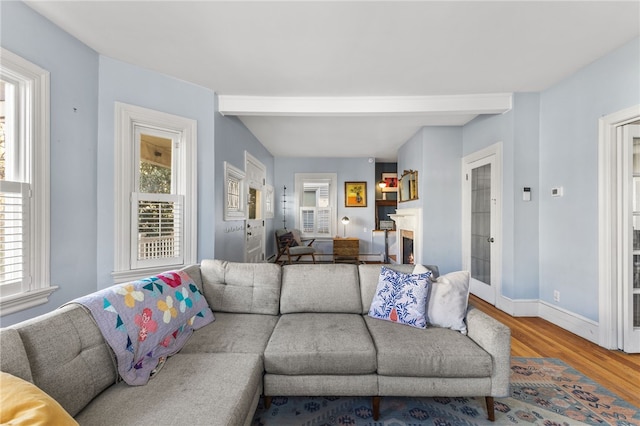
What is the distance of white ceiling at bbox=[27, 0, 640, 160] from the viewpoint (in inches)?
72.2

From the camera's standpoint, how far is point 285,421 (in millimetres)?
1568

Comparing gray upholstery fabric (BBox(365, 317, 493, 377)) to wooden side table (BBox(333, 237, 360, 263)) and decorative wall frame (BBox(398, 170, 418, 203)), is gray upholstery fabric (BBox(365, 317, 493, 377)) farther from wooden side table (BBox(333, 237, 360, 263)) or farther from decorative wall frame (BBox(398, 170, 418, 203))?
wooden side table (BBox(333, 237, 360, 263))

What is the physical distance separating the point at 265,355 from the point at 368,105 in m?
2.81

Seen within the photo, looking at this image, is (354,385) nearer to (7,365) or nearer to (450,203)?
(7,365)

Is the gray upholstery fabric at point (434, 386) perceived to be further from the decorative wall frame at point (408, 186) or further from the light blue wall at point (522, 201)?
the decorative wall frame at point (408, 186)

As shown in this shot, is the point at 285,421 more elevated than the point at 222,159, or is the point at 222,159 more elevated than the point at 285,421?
the point at 222,159

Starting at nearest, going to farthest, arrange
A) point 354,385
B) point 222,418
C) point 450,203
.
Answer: point 222,418 → point 354,385 → point 450,203

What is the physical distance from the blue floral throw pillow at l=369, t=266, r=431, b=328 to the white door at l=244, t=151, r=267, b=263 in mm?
2635

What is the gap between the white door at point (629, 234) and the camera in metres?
2.30

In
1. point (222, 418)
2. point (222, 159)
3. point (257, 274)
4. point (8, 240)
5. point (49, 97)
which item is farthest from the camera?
point (222, 159)

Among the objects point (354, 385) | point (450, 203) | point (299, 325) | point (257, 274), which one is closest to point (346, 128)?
point (450, 203)

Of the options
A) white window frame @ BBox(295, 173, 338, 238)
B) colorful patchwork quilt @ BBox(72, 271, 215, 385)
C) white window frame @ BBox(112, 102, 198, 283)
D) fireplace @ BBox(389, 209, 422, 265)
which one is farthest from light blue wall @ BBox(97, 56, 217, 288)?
white window frame @ BBox(295, 173, 338, 238)

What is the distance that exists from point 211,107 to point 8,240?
2.00 meters

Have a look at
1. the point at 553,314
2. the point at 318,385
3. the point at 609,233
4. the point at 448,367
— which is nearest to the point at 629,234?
the point at 609,233
